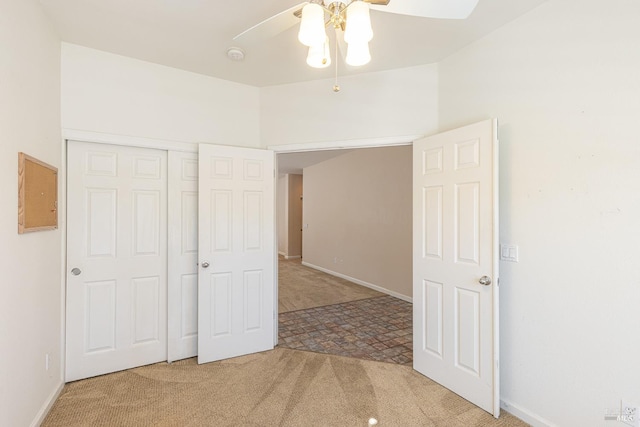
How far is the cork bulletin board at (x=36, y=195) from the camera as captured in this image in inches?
69.1

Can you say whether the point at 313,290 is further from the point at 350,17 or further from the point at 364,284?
the point at 350,17

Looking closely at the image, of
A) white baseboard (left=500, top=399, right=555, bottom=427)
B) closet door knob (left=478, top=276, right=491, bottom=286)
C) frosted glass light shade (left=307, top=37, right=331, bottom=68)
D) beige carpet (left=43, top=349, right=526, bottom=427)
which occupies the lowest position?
beige carpet (left=43, top=349, right=526, bottom=427)

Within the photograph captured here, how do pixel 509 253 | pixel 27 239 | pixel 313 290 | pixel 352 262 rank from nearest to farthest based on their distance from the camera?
pixel 27 239
pixel 509 253
pixel 313 290
pixel 352 262

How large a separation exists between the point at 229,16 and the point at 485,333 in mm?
2852

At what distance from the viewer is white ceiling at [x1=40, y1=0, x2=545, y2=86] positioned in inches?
79.9

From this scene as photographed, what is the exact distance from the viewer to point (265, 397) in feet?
7.59

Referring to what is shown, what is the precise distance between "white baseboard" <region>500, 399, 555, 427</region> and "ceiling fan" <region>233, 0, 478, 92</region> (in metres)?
2.43

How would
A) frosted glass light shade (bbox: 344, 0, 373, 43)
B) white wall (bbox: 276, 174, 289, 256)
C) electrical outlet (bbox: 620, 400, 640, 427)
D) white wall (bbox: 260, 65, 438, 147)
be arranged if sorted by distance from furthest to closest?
white wall (bbox: 276, 174, 289, 256) < white wall (bbox: 260, 65, 438, 147) < electrical outlet (bbox: 620, 400, 640, 427) < frosted glass light shade (bbox: 344, 0, 373, 43)

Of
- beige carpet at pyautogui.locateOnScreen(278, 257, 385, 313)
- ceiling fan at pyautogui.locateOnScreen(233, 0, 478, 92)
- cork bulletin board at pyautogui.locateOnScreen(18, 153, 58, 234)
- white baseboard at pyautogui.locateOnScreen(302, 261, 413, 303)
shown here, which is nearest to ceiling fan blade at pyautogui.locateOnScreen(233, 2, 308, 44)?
ceiling fan at pyautogui.locateOnScreen(233, 0, 478, 92)

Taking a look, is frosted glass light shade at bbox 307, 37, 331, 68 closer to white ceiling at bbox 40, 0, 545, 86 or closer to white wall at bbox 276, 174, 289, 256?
white ceiling at bbox 40, 0, 545, 86

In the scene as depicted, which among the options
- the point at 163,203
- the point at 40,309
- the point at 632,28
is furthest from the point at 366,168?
the point at 40,309

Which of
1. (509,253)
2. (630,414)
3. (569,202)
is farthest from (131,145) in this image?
(630,414)

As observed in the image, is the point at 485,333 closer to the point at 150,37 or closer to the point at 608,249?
the point at 608,249

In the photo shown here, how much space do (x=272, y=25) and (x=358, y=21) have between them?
47 cm
